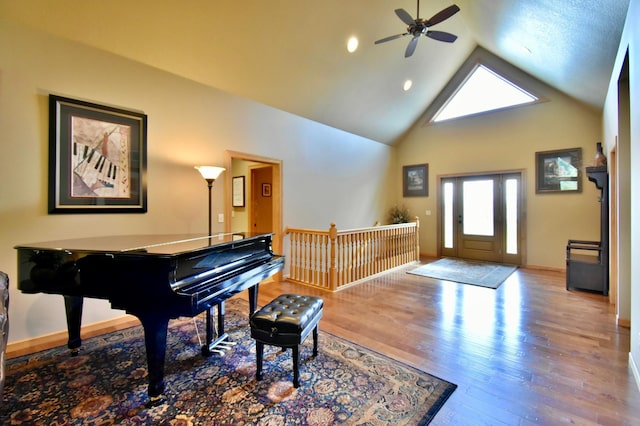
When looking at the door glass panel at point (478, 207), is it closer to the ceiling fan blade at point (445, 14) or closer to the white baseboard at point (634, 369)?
the ceiling fan blade at point (445, 14)

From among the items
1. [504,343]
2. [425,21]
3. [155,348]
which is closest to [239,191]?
[425,21]

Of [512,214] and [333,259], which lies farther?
[512,214]

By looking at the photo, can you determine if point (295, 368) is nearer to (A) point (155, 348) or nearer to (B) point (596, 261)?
(A) point (155, 348)

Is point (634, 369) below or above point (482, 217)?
below

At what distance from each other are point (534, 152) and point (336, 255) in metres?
4.77

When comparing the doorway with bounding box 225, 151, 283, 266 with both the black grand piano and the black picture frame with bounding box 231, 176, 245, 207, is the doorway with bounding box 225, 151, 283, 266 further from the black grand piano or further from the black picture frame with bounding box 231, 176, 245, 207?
the black grand piano

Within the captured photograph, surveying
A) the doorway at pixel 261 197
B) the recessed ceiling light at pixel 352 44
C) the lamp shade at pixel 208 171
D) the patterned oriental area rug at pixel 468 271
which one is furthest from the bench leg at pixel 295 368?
the recessed ceiling light at pixel 352 44

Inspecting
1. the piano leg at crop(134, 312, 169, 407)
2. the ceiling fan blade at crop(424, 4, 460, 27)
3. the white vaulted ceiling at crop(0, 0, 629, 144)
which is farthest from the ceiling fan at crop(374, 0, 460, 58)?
the piano leg at crop(134, 312, 169, 407)

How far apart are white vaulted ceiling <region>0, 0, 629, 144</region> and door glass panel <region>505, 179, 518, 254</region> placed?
1.88 metres

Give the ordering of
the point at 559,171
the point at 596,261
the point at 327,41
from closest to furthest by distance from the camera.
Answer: the point at 327,41
the point at 596,261
the point at 559,171

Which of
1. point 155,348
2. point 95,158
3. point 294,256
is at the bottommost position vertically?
point 155,348

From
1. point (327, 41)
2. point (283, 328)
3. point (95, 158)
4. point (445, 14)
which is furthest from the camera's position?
point (327, 41)

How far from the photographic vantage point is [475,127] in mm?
6531

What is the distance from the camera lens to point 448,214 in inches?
276
